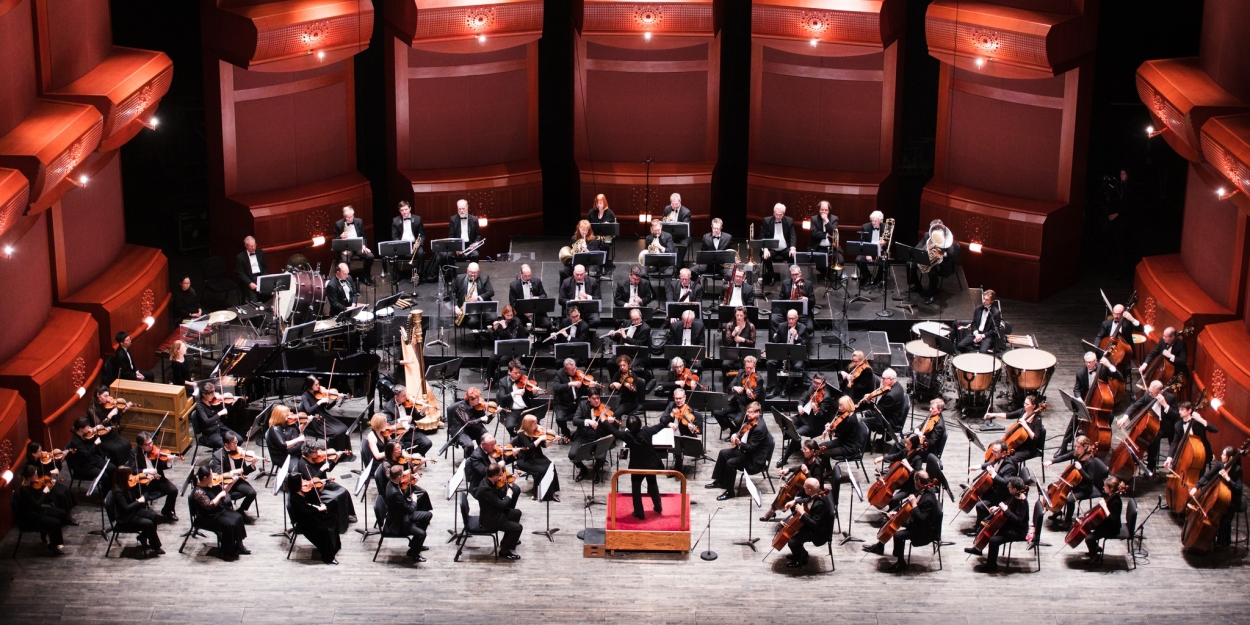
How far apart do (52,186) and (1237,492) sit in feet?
36.2

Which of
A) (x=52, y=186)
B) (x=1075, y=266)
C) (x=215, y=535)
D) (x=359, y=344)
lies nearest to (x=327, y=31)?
(x=359, y=344)

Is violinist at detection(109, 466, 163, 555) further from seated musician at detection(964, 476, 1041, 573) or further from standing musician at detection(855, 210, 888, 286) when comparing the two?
standing musician at detection(855, 210, 888, 286)

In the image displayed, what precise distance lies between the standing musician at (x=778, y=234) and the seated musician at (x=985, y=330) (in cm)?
280

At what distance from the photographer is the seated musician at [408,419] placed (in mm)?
16672

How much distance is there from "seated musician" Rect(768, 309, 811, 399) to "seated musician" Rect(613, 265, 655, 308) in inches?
65.9

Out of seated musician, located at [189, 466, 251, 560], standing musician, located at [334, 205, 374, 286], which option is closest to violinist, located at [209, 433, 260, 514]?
seated musician, located at [189, 466, 251, 560]

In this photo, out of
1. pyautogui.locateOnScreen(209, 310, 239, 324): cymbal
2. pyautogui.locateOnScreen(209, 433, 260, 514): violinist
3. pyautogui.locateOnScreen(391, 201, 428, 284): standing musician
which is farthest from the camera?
pyautogui.locateOnScreen(391, 201, 428, 284): standing musician

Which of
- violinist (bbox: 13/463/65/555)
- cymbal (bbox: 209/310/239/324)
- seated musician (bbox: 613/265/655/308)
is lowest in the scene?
violinist (bbox: 13/463/65/555)

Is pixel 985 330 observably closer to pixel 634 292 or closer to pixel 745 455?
pixel 745 455

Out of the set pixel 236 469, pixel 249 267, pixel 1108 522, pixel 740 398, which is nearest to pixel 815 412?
pixel 740 398

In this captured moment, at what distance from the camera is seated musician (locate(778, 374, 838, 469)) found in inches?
679

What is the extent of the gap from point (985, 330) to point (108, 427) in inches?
356

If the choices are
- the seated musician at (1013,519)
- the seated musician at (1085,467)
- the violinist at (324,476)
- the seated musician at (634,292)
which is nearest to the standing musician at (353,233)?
the seated musician at (634,292)

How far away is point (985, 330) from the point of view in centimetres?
1875
